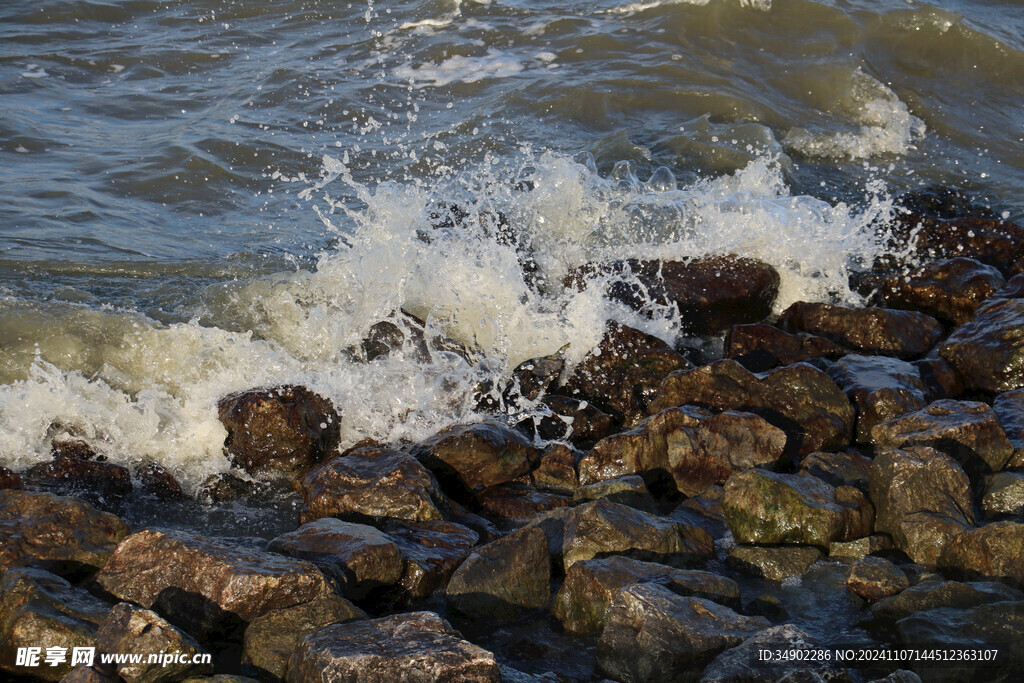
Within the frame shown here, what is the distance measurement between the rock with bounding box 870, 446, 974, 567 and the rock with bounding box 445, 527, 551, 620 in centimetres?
126

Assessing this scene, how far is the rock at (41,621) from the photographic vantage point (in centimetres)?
270

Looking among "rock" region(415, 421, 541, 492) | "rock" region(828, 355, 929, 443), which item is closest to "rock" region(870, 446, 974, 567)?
"rock" region(828, 355, 929, 443)

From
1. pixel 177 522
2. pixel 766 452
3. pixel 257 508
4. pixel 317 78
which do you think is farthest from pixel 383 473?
pixel 317 78

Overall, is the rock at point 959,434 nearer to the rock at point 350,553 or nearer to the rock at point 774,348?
the rock at point 774,348

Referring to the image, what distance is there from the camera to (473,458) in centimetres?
398

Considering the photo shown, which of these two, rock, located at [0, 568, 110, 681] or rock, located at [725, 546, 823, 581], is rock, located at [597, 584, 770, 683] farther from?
rock, located at [0, 568, 110, 681]

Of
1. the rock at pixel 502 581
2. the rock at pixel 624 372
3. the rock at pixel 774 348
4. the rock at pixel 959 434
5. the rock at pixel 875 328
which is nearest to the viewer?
the rock at pixel 502 581

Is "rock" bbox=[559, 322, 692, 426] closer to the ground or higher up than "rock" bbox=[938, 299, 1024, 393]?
closer to the ground

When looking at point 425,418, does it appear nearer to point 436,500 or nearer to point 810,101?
point 436,500

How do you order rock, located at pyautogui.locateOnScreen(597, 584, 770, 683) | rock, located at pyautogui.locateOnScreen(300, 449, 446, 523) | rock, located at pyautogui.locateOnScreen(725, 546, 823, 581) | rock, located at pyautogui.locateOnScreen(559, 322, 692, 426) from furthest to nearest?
rock, located at pyautogui.locateOnScreen(559, 322, 692, 426) → rock, located at pyautogui.locateOnScreen(300, 449, 446, 523) → rock, located at pyautogui.locateOnScreen(725, 546, 823, 581) → rock, located at pyautogui.locateOnScreen(597, 584, 770, 683)

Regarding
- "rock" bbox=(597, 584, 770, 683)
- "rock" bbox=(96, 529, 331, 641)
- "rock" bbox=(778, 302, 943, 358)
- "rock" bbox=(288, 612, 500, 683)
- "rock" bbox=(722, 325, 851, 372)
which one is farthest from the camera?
"rock" bbox=(778, 302, 943, 358)

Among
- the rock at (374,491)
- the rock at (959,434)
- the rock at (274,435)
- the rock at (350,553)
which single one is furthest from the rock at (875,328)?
the rock at (350,553)

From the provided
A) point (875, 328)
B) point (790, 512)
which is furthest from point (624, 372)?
point (790, 512)

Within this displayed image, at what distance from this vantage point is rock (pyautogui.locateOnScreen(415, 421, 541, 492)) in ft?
13.0
